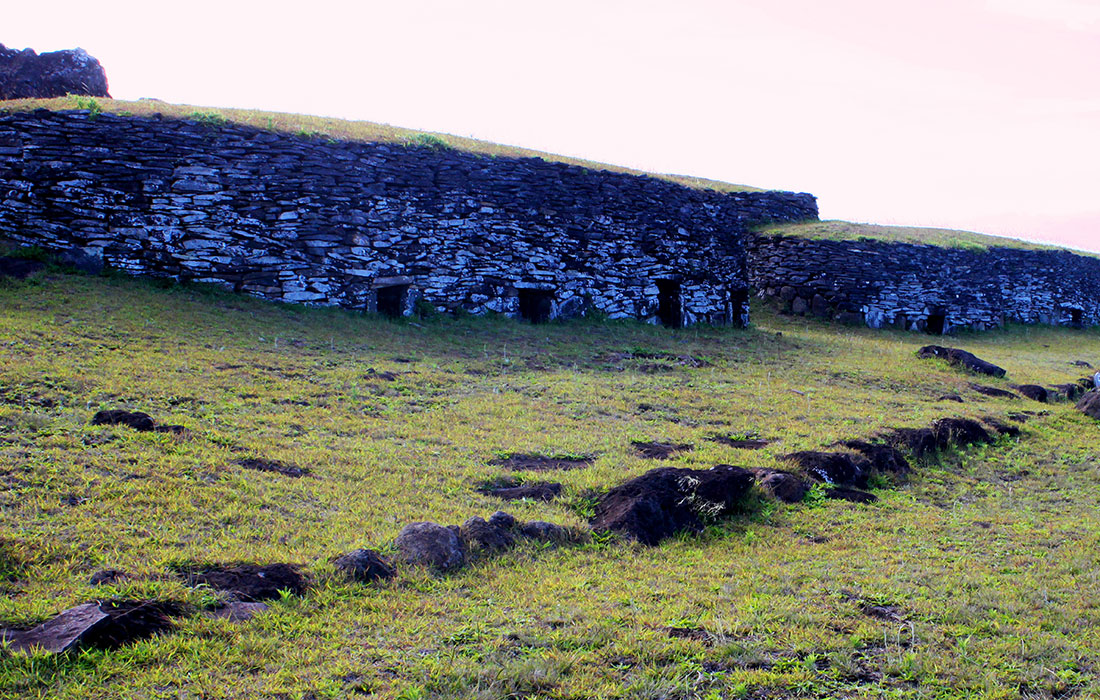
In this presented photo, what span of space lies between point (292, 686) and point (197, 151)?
1247 centimetres

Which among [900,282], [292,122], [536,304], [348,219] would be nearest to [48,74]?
[292,122]

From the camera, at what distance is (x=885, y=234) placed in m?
24.7

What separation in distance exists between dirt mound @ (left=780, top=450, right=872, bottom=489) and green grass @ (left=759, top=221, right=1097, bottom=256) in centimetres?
1627

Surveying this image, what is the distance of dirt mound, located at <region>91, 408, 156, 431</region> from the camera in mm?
7066

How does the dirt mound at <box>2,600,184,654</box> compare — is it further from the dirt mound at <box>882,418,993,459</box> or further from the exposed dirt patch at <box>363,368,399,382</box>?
the dirt mound at <box>882,418,993,459</box>

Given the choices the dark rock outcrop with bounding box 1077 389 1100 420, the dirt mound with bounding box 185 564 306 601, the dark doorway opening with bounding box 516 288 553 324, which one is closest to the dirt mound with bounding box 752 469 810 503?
the dirt mound with bounding box 185 564 306 601

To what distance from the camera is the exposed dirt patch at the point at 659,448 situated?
8336 millimetres

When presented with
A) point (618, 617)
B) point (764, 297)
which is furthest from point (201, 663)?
point (764, 297)

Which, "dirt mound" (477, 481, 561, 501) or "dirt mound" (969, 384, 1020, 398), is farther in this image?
"dirt mound" (969, 384, 1020, 398)

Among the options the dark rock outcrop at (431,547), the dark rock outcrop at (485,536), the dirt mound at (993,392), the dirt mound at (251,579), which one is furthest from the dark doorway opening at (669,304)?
the dirt mound at (251,579)

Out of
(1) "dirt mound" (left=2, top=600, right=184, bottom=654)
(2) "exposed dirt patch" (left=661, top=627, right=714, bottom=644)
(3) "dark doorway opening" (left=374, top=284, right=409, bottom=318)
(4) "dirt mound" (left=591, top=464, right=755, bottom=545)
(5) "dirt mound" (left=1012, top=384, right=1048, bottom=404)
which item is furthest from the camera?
(3) "dark doorway opening" (left=374, top=284, right=409, bottom=318)

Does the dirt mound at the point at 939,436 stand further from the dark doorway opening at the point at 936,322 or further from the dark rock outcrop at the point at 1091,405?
the dark doorway opening at the point at 936,322

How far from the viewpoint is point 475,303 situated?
15.6 meters

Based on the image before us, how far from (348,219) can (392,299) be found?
1757 millimetres
